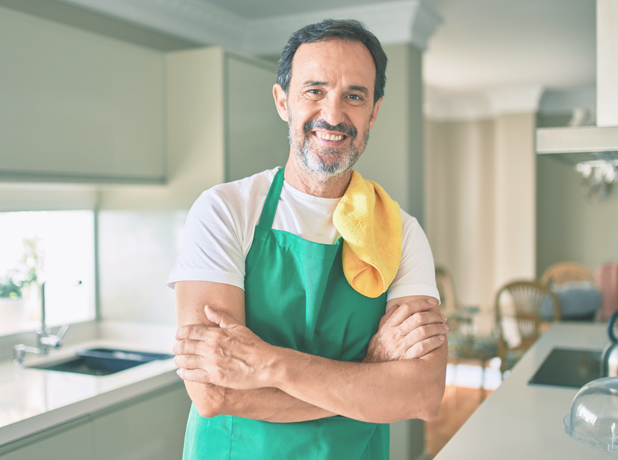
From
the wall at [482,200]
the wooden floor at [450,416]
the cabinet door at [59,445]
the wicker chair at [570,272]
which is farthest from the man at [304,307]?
the wall at [482,200]

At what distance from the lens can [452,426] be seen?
4227 millimetres

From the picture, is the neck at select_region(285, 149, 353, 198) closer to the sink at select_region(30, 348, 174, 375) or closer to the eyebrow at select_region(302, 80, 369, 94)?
the eyebrow at select_region(302, 80, 369, 94)

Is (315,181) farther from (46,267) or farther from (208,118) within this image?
(46,267)

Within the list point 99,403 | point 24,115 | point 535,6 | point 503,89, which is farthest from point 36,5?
point 503,89

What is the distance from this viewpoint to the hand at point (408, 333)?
125 centimetres

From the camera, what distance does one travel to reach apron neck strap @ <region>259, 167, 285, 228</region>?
1.29 m

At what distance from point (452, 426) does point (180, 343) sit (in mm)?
3570

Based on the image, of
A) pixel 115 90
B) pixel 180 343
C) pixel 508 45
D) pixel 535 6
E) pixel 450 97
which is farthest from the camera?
pixel 450 97

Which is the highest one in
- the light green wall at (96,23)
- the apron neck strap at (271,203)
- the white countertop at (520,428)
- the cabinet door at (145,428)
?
the light green wall at (96,23)

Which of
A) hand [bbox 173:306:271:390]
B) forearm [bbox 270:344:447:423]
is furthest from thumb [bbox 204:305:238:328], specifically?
forearm [bbox 270:344:447:423]

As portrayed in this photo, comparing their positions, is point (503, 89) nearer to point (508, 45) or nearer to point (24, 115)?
point (508, 45)

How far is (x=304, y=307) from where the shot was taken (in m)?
1.27

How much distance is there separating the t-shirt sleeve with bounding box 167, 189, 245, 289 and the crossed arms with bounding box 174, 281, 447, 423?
0.02 metres

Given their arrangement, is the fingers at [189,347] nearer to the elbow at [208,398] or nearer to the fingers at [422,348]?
the elbow at [208,398]
